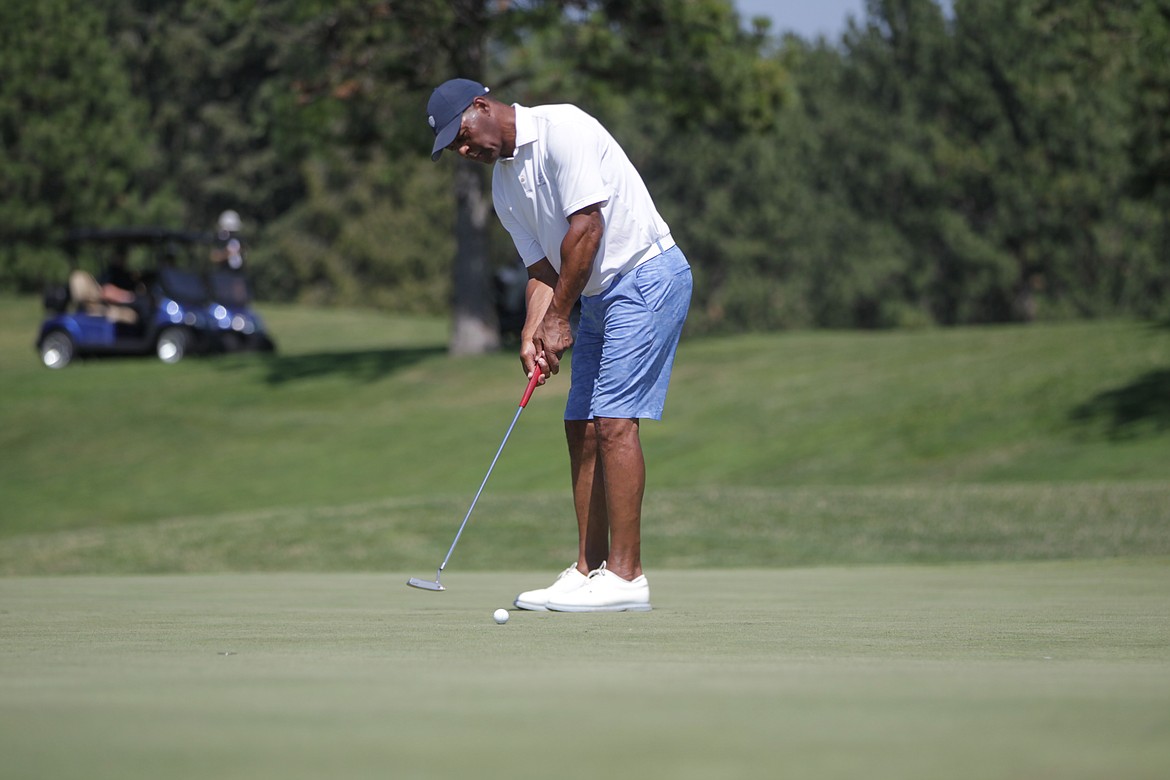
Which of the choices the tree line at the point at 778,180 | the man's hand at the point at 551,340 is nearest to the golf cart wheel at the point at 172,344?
the tree line at the point at 778,180

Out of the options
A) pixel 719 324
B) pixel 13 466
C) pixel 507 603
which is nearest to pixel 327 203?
pixel 719 324

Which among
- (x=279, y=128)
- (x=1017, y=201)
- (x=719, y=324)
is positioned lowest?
(x=719, y=324)

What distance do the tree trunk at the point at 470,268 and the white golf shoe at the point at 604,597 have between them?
21.6 metres

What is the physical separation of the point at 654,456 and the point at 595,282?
13926 millimetres

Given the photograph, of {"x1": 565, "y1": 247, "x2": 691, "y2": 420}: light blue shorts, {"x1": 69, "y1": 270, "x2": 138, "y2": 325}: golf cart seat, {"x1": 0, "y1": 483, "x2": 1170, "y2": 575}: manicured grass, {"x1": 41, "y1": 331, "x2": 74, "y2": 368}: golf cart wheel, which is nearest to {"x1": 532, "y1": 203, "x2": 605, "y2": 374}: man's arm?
{"x1": 565, "y1": 247, "x2": 691, "y2": 420}: light blue shorts

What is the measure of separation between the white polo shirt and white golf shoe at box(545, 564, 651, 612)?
1.08 metres

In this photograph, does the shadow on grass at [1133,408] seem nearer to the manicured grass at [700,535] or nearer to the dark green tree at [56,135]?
the manicured grass at [700,535]

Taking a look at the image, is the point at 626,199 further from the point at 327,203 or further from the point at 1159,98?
the point at 327,203

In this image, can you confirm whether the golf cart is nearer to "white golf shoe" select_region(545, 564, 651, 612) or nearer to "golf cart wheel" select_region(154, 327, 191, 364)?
"golf cart wheel" select_region(154, 327, 191, 364)

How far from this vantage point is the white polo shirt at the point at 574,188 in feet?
19.4

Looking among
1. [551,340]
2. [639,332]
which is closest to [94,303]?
[551,340]

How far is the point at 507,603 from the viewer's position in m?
6.49

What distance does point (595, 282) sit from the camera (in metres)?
6.13

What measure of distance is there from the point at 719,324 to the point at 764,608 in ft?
153
